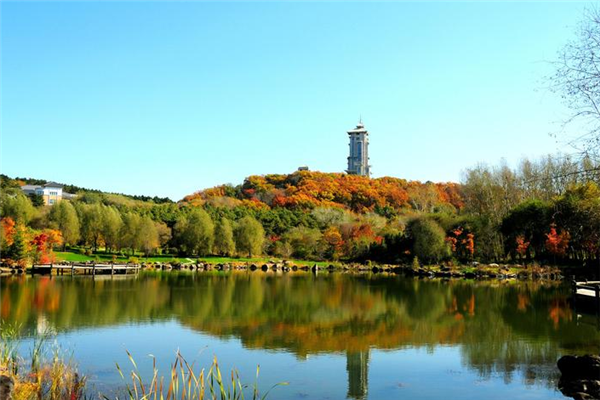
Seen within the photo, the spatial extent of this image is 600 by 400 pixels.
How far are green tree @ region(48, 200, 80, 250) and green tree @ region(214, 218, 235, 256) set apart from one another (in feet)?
40.2

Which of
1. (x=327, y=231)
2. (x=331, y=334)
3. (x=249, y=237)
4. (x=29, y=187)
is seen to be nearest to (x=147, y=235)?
(x=249, y=237)

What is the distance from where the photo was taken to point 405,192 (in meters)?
77.8

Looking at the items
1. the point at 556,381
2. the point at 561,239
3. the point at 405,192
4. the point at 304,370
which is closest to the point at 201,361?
the point at 304,370

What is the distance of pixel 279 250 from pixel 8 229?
25488 millimetres

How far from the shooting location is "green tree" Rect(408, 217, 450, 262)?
146 ft

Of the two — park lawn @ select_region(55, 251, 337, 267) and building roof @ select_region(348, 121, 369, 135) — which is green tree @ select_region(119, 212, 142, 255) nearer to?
park lawn @ select_region(55, 251, 337, 267)

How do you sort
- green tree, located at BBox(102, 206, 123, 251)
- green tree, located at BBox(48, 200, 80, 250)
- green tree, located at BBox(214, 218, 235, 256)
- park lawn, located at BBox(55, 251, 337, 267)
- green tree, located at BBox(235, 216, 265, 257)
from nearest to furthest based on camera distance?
park lawn, located at BBox(55, 251, 337, 267), green tree, located at BBox(48, 200, 80, 250), green tree, located at BBox(102, 206, 123, 251), green tree, located at BBox(214, 218, 235, 256), green tree, located at BBox(235, 216, 265, 257)

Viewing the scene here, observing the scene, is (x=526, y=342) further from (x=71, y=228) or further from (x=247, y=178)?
(x=247, y=178)

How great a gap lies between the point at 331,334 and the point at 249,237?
3764cm

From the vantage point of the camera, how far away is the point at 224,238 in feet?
173

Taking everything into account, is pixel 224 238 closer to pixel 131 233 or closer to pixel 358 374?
pixel 131 233

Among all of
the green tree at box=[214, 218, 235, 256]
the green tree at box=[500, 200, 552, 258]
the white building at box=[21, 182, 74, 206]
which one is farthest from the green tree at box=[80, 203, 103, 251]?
the green tree at box=[500, 200, 552, 258]

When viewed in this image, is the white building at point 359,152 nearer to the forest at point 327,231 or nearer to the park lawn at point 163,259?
the forest at point 327,231

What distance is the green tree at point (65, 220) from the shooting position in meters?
48.3
